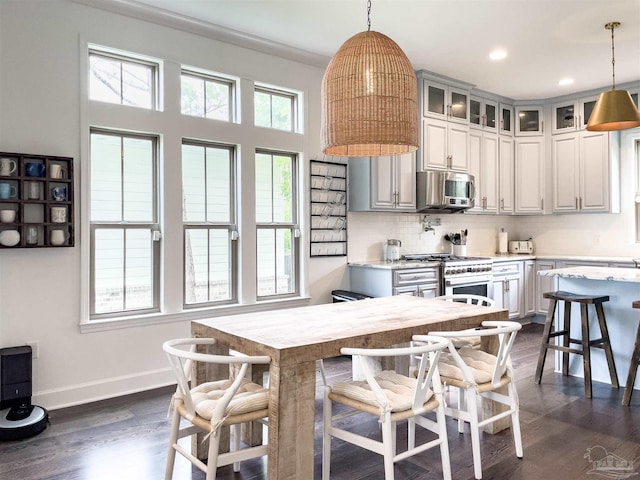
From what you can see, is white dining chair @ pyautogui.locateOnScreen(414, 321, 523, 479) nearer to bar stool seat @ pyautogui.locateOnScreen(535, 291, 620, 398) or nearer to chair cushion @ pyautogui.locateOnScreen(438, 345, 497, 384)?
chair cushion @ pyautogui.locateOnScreen(438, 345, 497, 384)

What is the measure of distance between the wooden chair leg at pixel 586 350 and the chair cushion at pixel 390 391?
6.45 ft

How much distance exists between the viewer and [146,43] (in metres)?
3.88

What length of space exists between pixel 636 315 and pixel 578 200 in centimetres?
280

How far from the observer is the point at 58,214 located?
3.42 m

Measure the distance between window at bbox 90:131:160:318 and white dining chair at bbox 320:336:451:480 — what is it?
2.22 metres

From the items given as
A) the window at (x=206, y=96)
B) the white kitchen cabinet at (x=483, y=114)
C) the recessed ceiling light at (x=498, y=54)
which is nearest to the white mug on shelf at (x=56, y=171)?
→ the window at (x=206, y=96)

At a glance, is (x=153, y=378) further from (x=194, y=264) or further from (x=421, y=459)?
(x=421, y=459)

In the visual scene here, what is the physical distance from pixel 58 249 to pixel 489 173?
5.00m

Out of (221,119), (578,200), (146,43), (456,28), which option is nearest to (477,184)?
(578,200)

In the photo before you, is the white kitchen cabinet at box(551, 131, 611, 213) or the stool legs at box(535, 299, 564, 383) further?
the white kitchen cabinet at box(551, 131, 611, 213)

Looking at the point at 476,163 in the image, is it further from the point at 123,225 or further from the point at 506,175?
the point at 123,225

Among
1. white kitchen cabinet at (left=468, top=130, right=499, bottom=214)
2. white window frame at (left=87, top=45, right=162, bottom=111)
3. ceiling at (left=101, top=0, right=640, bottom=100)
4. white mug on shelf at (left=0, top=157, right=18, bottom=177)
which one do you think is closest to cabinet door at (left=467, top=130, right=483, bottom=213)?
white kitchen cabinet at (left=468, top=130, right=499, bottom=214)

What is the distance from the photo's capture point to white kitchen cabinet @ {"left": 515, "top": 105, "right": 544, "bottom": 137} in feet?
21.7

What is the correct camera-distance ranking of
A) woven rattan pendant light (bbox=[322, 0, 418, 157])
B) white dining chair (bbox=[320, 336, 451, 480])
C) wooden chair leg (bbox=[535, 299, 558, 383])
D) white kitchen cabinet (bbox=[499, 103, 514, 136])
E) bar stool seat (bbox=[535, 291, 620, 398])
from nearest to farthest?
white dining chair (bbox=[320, 336, 451, 480]) → woven rattan pendant light (bbox=[322, 0, 418, 157]) → bar stool seat (bbox=[535, 291, 620, 398]) → wooden chair leg (bbox=[535, 299, 558, 383]) → white kitchen cabinet (bbox=[499, 103, 514, 136])
